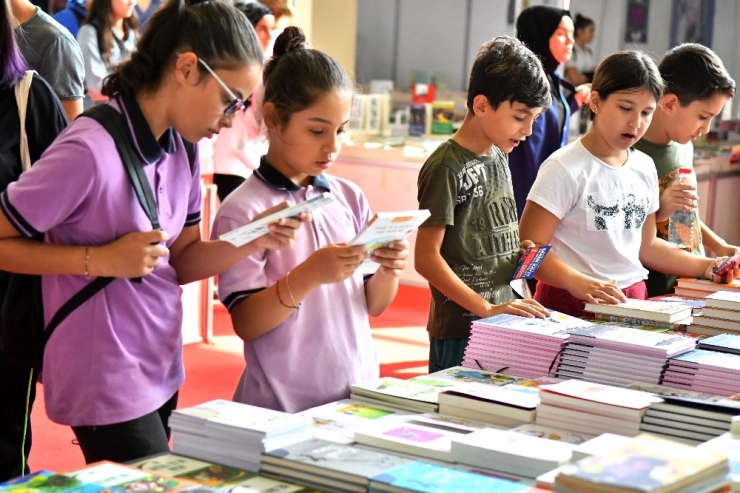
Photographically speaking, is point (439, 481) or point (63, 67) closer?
point (439, 481)

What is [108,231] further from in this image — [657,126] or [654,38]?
[654,38]

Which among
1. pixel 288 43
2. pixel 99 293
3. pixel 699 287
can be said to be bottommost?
pixel 699 287

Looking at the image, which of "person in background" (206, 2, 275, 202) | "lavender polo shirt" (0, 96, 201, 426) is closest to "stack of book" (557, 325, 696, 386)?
"lavender polo shirt" (0, 96, 201, 426)

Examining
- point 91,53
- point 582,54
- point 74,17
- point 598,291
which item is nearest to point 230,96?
point 598,291

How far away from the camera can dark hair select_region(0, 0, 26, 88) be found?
2051 mm

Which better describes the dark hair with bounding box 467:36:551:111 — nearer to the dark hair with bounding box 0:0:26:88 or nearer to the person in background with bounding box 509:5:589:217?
the dark hair with bounding box 0:0:26:88

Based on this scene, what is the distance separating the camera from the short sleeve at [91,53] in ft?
16.7

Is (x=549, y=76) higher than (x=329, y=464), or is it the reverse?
(x=549, y=76)

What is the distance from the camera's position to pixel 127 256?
1.72m

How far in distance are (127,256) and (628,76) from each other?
1.62 metres

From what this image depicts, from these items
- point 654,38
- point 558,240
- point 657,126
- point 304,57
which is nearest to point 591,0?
point 654,38

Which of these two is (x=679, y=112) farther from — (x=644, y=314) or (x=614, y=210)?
(x=644, y=314)

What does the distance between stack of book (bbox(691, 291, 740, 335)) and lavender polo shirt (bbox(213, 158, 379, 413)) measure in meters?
0.93

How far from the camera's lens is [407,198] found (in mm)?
6762
